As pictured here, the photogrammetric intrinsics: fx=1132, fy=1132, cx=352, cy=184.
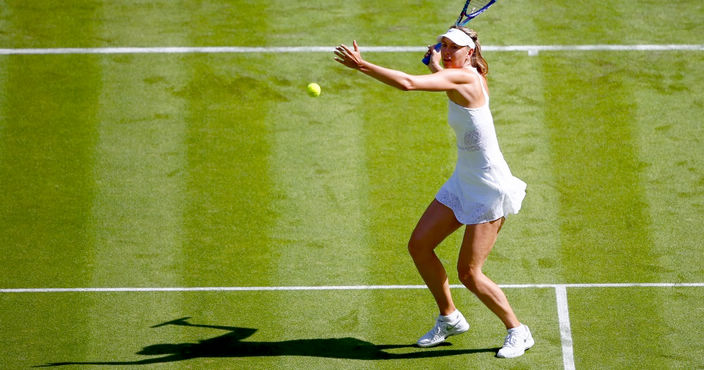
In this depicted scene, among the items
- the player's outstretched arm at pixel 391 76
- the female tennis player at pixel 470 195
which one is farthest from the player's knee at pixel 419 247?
the player's outstretched arm at pixel 391 76

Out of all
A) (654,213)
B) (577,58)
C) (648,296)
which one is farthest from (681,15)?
(648,296)

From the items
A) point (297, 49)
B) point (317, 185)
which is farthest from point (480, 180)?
point (297, 49)

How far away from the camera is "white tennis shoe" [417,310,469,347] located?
8.64 m

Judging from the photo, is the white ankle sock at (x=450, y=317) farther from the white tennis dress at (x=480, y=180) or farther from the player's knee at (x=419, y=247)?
the white tennis dress at (x=480, y=180)

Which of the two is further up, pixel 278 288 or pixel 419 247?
pixel 419 247

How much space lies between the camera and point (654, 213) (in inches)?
398

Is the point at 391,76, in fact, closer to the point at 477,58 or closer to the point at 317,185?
the point at 477,58

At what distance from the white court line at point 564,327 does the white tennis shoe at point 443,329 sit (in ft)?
2.50

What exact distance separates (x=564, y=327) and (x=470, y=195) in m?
1.52

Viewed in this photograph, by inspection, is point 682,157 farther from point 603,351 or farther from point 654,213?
point 603,351

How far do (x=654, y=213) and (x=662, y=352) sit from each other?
1.84 m

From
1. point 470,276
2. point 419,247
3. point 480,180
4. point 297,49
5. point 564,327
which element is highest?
point 297,49

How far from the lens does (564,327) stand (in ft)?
29.2

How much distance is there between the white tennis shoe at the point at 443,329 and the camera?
340 inches
